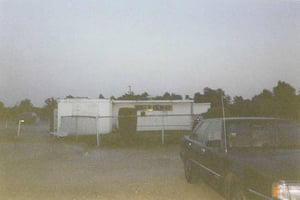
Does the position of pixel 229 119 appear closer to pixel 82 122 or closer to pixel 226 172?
pixel 226 172

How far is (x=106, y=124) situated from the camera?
30.4 meters

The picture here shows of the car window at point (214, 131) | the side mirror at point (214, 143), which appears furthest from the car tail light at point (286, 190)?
the car window at point (214, 131)

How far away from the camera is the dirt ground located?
27.0ft

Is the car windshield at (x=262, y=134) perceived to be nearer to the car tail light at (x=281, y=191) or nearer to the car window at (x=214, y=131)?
the car window at (x=214, y=131)

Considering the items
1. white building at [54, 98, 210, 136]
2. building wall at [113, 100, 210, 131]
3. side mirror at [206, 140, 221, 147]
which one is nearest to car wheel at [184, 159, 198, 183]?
side mirror at [206, 140, 221, 147]

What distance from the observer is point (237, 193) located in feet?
20.7

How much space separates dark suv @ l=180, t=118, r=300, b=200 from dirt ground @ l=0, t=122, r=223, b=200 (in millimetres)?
863

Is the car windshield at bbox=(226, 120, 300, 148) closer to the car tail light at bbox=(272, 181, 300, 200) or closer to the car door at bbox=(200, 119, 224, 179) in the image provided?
the car door at bbox=(200, 119, 224, 179)

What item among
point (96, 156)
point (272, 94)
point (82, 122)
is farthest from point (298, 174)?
point (272, 94)

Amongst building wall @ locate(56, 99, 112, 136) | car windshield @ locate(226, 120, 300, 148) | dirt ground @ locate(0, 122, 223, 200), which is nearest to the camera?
car windshield @ locate(226, 120, 300, 148)

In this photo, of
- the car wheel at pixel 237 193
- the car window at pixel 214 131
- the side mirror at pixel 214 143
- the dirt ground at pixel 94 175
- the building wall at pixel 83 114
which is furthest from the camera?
the building wall at pixel 83 114

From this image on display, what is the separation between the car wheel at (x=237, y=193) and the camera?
20.1 ft

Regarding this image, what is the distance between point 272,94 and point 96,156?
22.3 m

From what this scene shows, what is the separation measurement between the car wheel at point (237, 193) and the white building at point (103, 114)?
12148mm
